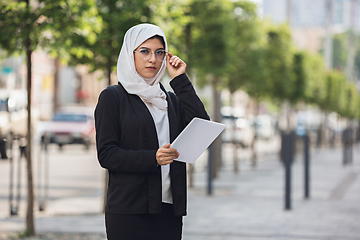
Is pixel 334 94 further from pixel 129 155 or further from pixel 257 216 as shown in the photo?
pixel 129 155

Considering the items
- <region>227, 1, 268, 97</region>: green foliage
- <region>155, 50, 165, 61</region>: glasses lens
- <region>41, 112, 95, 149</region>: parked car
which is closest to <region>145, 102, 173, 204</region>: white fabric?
<region>155, 50, 165, 61</region>: glasses lens

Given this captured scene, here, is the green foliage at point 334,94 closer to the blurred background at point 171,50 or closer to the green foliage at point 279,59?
the blurred background at point 171,50

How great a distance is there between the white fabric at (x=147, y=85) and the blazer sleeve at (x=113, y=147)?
0.32 ft

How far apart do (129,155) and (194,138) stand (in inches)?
12.2

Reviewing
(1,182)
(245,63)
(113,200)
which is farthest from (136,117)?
(245,63)

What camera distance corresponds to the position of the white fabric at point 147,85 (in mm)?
2840

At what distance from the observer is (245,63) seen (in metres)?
16.4

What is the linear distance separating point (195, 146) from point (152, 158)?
0.23m

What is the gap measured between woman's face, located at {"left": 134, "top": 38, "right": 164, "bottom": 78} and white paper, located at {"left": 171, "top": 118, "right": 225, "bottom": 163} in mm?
327

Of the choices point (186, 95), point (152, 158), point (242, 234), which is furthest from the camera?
point (242, 234)

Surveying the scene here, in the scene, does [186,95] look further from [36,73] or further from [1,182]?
[36,73]

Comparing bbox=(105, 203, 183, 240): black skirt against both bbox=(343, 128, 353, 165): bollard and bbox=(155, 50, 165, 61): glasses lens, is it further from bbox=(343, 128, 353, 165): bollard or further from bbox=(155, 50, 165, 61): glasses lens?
bbox=(343, 128, 353, 165): bollard

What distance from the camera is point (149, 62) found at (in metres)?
2.85

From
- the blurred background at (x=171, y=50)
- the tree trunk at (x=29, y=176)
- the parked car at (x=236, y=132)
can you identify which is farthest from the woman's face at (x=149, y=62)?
the parked car at (x=236, y=132)
